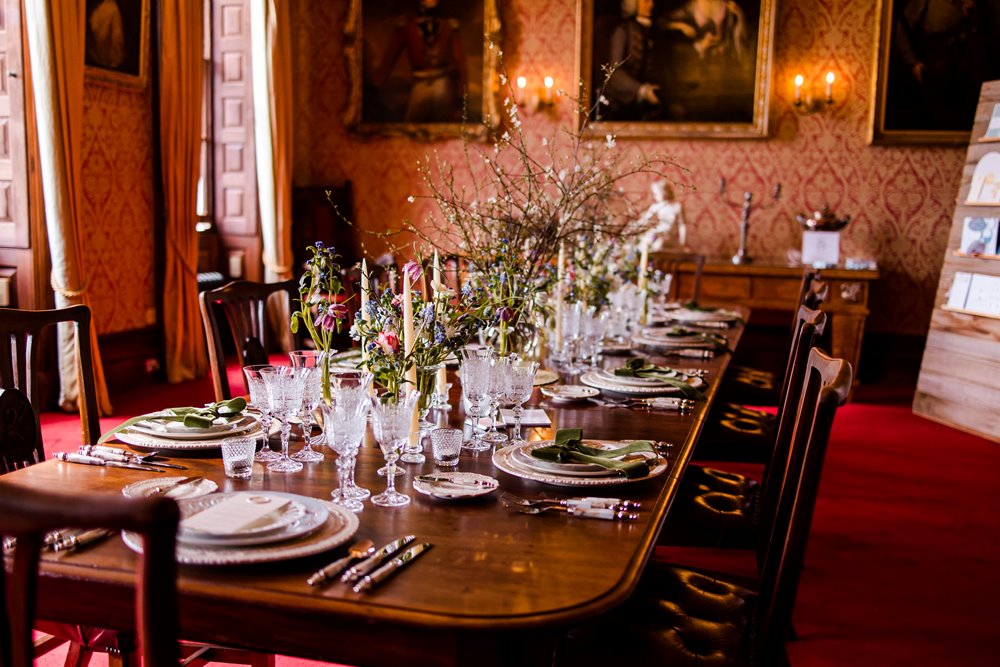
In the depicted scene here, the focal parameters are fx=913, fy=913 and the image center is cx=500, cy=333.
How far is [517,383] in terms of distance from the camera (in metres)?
1.98

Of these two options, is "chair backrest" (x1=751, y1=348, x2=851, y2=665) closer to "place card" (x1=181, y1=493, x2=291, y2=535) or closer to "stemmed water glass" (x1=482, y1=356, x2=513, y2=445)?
"stemmed water glass" (x1=482, y1=356, x2=513, y2=445)

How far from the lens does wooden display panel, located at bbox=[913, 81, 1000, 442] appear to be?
17.1 ft

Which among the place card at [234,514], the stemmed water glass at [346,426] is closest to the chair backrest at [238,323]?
the stemmed water glass at [346,426]

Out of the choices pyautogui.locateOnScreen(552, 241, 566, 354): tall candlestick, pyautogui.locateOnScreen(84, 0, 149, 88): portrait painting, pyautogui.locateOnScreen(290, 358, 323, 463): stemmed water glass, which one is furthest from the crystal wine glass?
pyautogui.locateOnScreen(84, 0, 149, 88): portrait painting

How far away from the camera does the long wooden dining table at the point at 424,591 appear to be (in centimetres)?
116

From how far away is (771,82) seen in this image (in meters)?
6.81

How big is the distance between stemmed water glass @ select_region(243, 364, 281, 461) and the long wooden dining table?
311 mm

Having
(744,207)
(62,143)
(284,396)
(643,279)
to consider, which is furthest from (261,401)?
(744,207)

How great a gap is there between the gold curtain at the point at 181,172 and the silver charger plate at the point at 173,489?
15.4 feet

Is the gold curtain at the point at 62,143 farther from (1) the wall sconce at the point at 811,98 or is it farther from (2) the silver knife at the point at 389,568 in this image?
(1) the wall sconce at the point at 811,98

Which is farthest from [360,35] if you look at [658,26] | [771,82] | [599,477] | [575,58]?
[599,477]

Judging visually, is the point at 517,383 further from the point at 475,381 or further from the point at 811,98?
the point at 811,98

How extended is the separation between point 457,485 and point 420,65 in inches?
249

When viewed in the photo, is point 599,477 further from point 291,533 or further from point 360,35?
point 360,35
